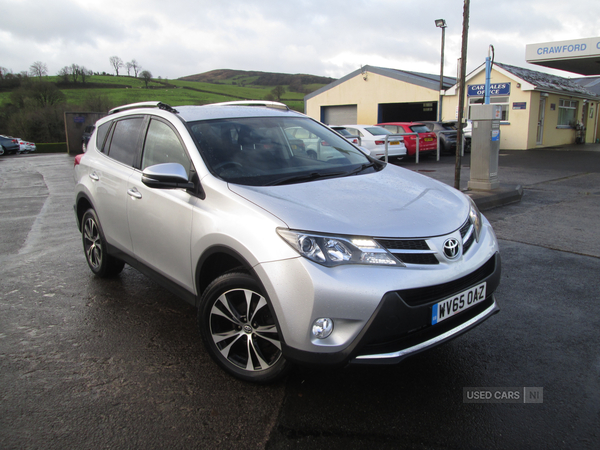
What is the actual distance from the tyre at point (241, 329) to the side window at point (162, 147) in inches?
36.2

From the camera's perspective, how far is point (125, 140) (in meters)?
4.18

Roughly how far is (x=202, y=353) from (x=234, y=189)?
120 centimetres

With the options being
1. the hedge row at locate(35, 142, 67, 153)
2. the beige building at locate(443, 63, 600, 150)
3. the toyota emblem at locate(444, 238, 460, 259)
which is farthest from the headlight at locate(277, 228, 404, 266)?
the hedge row at locate(35, 142, 67, 153)

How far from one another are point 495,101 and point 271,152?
24313 mm

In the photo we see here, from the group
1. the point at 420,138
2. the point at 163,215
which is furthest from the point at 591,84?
the point at 163,215

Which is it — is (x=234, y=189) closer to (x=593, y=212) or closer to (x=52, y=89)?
(x=593, y=212)

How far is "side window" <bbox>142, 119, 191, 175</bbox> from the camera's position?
3.35m

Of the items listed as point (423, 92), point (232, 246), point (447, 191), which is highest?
point (423, 92)

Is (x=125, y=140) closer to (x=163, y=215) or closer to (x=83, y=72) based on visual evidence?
(x=163, y=215)

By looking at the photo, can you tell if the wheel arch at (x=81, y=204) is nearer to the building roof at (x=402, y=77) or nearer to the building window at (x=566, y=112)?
the building roof at (x=402, y=77)

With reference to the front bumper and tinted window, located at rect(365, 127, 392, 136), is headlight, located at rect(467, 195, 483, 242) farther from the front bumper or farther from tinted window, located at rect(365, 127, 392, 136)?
tinted window, located at rect(365, 127, 392, 136)

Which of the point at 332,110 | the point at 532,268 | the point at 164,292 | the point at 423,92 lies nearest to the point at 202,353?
the point at 164,292

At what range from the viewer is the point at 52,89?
56.4 meters

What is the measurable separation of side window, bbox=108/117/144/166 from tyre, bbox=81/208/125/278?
0.69m
